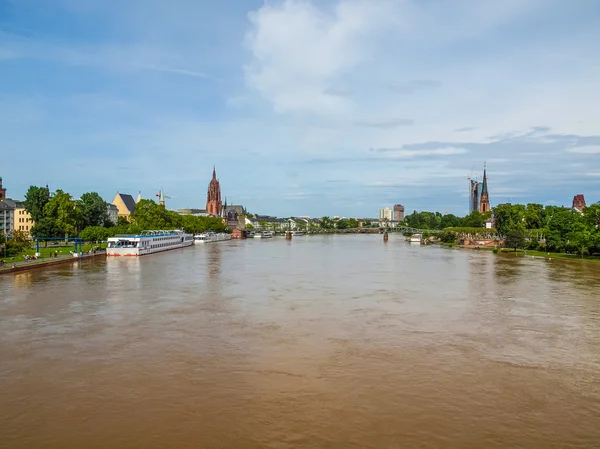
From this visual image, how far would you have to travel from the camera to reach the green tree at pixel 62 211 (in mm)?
72625

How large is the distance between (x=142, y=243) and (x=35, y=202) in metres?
21.2

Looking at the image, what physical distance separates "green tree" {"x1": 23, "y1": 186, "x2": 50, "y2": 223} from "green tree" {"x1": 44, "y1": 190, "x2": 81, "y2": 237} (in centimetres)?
337

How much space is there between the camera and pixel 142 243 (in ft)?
226

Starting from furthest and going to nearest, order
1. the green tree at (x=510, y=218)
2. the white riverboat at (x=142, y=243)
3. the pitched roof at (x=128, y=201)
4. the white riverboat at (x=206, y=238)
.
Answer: the pitched roof at (x=128, y=201), the white riverboat at (x=206, y=238), the green tree at (x=510, y=218), the white riverboat at (x=142, y=243)

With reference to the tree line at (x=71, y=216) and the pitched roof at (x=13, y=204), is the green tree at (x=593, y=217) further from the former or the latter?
the pitched roof at (x=13, y=204)

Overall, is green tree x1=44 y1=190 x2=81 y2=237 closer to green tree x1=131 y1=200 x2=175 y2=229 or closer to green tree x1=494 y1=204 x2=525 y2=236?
green tree x1=131 y1=200 x2=175 y2=229

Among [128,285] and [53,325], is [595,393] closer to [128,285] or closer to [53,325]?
[53,325]

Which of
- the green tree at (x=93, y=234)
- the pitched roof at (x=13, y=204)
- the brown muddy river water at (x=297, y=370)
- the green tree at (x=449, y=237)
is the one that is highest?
the pitched roof at (x=13, y=204)

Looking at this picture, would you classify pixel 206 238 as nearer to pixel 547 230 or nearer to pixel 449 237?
pixel 449 237

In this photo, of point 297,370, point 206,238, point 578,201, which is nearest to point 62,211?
point 206,238

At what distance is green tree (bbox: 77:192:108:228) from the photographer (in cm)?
8400

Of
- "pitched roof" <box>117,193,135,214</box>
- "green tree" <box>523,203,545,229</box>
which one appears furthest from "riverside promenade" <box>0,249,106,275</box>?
"pitched roof" <box>117,193,135,214</box>

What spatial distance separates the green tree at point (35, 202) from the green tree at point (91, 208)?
5.73m

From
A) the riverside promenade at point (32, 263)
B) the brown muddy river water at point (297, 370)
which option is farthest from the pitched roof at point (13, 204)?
the brown muddy river water at point (297, 370)
